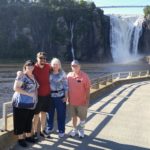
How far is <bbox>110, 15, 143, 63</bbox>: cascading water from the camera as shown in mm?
87625

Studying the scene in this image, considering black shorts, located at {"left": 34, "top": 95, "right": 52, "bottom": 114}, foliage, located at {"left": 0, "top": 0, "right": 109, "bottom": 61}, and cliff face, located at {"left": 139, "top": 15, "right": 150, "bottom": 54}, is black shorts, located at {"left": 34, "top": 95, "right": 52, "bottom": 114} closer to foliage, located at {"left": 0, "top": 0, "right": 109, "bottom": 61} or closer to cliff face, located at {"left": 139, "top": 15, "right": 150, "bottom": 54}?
foliage, located at {"left": 0, "top": 0, "right": 109, "bottom": 61}

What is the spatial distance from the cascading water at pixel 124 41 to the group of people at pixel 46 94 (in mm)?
77090

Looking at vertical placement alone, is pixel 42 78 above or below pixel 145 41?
below

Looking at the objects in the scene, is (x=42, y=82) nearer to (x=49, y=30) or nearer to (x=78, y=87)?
(x=78, y=87)

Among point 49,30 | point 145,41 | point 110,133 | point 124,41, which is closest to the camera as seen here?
point 110,133

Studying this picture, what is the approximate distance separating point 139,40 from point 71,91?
271ft

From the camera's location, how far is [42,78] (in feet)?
31.5

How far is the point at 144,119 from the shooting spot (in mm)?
14297

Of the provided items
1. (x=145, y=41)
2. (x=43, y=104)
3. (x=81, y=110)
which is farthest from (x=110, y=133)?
(x=145, y=41)

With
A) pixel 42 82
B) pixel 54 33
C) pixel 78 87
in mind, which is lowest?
pixel 78 87

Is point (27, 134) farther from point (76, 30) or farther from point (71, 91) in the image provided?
point (76, 30)

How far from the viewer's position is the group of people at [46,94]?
29.5 ft

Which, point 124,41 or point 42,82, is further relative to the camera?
point 124,41

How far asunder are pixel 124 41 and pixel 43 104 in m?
78.2
